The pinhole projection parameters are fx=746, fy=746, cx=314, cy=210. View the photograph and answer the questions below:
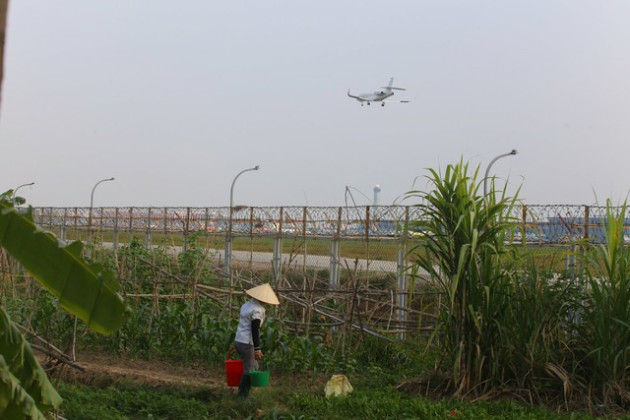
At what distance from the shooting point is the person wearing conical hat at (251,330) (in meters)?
8.63

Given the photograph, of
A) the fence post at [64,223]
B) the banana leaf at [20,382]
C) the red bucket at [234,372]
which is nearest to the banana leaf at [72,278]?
the banana leaf at [20,382]

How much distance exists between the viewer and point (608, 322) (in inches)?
309

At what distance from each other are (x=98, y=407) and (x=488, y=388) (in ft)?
13.9

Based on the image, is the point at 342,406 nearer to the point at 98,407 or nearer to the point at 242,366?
the point at 242,366

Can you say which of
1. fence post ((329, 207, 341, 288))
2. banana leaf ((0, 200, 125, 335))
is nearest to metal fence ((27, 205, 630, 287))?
fence post ((329, 207, 341, 288))

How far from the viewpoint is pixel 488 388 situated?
8.16 meters

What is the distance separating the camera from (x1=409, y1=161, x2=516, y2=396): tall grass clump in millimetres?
8172

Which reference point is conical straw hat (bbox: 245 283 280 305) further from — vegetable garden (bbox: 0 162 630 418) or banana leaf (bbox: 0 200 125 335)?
banana leaf (bbox: 0 200 125 335)

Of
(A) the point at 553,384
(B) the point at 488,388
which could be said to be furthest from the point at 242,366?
(A) the point at 553,384

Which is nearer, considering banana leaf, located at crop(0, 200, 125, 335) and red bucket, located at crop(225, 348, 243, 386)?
banana leaf, located at crop(0, 200, 125, 335)

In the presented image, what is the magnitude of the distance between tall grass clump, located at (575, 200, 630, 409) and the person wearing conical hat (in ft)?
11.4

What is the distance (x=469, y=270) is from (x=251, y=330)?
103 inches

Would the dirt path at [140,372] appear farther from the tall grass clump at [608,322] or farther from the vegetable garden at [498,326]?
the tall grass clump at [608,322]

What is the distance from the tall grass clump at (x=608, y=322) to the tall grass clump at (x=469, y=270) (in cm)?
91
